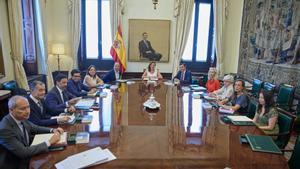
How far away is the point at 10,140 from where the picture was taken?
6.01 feet

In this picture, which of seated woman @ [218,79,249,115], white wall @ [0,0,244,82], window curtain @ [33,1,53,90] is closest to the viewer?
seated woman @ [218,79,249,115]

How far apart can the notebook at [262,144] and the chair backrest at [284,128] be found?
22.2 inches

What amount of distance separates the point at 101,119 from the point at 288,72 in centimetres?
376

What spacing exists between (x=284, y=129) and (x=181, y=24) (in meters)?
4.64

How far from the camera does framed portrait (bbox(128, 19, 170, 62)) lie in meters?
6.76

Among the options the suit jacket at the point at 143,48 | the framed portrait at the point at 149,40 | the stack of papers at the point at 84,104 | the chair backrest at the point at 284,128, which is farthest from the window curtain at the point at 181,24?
the chair backrest at the point at 284,128

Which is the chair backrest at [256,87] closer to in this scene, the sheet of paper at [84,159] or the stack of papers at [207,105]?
the stack of papers at [207,105]

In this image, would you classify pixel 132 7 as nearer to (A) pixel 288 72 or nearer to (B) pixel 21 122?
(A) pixel 288 72

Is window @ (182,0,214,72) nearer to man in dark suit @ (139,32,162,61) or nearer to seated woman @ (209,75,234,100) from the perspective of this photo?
man in dark suit @ (139,32,162,61)

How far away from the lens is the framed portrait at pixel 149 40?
676 centimetres

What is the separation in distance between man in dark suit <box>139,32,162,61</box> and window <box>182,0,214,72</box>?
2.85 feet

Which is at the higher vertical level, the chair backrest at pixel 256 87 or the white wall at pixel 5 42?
the white wall at pixel 5 42

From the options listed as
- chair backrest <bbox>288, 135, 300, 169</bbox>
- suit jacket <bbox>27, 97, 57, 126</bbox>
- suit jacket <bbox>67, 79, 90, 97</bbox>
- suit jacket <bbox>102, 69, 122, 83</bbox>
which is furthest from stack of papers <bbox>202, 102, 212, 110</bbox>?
suit jacket <bbox>102, 69, 122, 83</bbox>

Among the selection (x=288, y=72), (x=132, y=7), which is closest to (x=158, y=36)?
(x=132, y=7)
